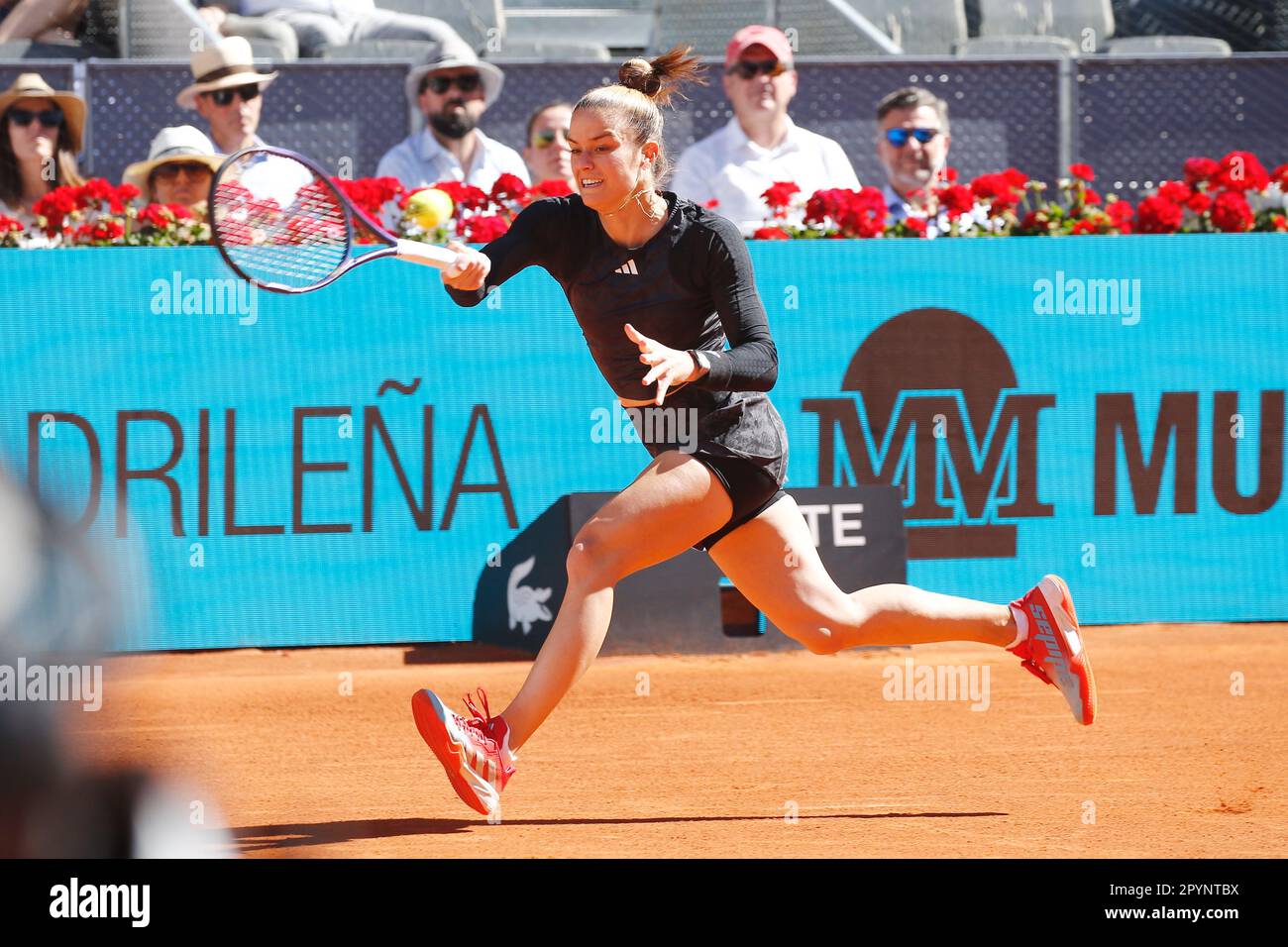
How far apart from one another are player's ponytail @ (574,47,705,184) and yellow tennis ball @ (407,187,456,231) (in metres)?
3.21

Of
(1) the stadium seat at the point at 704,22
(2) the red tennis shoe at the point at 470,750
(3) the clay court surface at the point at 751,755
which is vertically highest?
(1) the stadium seat at the point at 704,22

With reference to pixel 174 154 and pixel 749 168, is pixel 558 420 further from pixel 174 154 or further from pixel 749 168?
pixel 174 154

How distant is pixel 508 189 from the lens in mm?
7988

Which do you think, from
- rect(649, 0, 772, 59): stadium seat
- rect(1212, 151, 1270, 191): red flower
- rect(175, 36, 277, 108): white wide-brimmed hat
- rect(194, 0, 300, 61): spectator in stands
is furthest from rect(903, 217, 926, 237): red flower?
rect(194, 0, 300, 61): spectator in stands

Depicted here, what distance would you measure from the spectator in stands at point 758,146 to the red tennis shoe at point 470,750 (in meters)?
5.16

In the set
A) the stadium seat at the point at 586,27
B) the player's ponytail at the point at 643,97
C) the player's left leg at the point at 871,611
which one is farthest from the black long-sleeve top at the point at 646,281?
the stadium seat at the point at 586,27

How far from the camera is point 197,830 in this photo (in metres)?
4.66

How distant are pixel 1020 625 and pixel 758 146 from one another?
4.84 m

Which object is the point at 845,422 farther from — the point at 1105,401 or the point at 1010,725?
the point at 1010,725

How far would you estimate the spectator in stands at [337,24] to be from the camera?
10.8 m

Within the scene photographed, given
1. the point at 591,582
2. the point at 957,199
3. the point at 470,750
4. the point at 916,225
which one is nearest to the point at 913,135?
the point at 916,225

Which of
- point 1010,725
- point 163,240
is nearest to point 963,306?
point 1010,725

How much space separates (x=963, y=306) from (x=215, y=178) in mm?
4447

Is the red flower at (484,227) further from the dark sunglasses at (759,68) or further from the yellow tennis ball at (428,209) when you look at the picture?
the dark sunglasses at (759,68)
